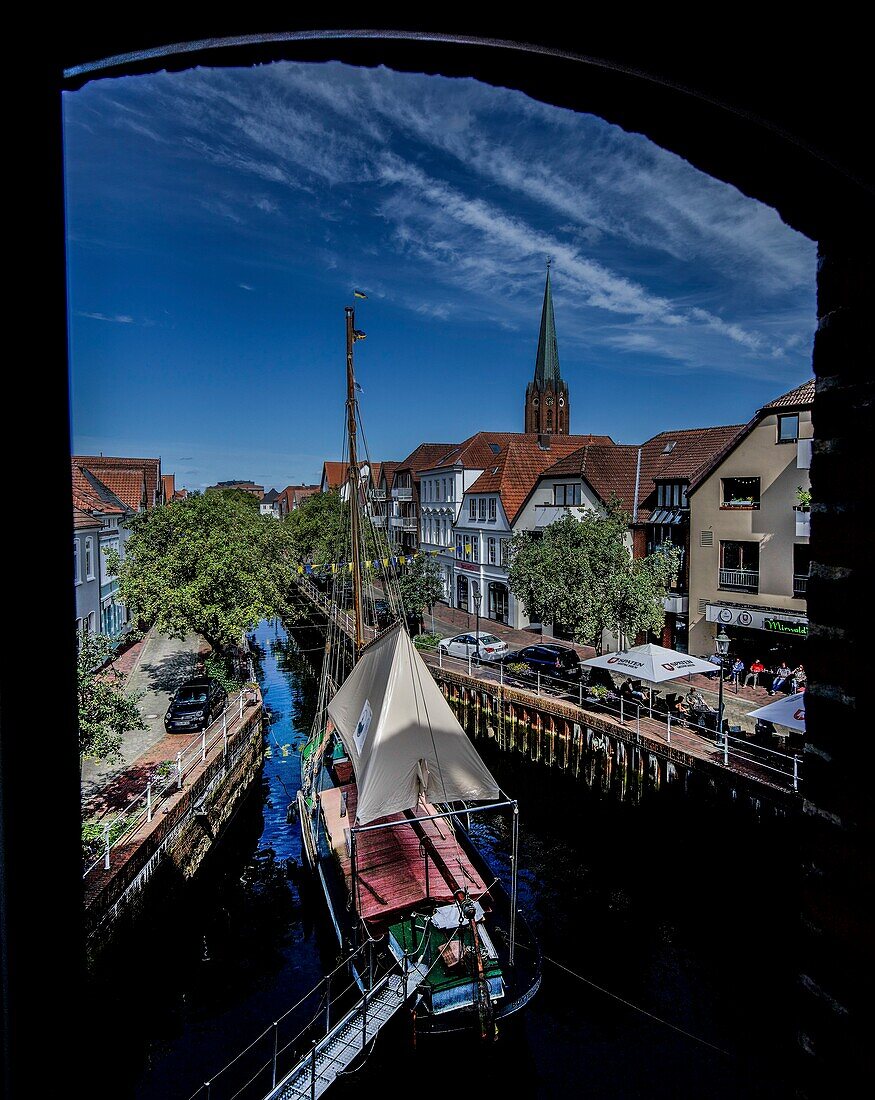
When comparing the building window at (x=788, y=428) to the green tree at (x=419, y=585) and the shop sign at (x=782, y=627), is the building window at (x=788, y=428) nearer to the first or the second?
the shop sign at (x=782, y=627)

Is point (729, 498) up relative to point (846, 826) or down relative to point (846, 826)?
up

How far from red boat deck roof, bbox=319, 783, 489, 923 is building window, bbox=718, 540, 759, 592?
1786 centimetres

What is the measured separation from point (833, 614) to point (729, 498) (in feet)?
90.1

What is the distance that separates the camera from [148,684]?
87.4 ft

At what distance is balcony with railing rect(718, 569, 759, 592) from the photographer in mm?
26109

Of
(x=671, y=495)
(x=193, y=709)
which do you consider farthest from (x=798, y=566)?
(x=193, y=709)

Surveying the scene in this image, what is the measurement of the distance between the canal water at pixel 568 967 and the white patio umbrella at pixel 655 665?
3.44m

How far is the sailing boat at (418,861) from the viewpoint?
9.98 metres

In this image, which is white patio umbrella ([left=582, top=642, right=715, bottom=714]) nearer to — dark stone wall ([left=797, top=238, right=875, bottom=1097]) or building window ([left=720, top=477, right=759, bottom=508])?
building window ([left=720, top=477, right=759, bottom=508])

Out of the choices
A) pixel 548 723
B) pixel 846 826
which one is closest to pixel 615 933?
pixel 548 723

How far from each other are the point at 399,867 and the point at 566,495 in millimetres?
25524

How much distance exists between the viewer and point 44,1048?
0.99 metres

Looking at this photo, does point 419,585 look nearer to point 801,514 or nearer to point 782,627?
point 782,627

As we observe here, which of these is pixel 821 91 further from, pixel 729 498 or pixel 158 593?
pixel 729 498
